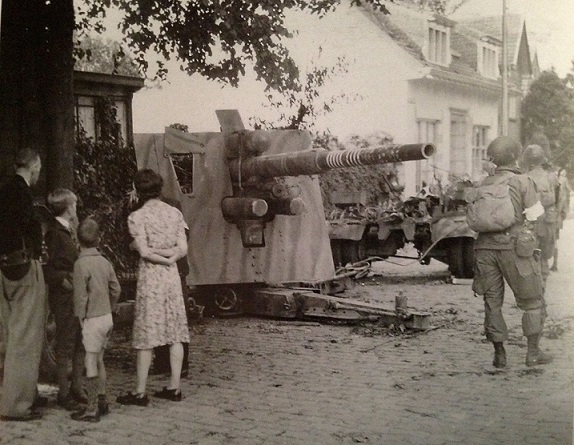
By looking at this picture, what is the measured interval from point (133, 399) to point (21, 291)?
A: 0.70 meters

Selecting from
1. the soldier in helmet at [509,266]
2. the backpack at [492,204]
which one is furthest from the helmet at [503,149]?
the backpack at [492,204]

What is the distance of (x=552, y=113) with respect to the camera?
3.86 m

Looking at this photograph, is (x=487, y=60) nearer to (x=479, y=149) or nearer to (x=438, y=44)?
(x=438, y=44)

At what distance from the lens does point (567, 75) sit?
382 centimetres

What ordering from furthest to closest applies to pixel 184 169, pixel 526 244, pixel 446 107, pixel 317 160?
pixel 184 169 → pixel 317 160 → pixel 526 244 → pixel 446 107

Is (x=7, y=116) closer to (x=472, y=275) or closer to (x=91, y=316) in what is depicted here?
(x=91, y=316)

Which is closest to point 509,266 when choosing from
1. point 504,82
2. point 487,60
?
point 504,82

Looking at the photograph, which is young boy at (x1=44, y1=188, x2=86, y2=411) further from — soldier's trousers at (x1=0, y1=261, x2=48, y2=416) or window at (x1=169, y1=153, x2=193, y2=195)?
window at (x1=169, y1=153, x2=193, y2=195)

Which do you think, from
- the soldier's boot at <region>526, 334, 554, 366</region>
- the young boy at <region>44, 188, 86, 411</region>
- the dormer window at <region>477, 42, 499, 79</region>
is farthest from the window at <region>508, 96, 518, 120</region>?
the young boy at <region>44, 188, 86, 411</region>

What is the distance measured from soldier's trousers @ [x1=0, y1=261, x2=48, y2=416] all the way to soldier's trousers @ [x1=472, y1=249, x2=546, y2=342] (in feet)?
7.01

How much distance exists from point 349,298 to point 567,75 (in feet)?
8.55

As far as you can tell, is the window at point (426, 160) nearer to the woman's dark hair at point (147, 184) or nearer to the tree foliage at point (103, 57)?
the woman's dark hair at point (147, 184)

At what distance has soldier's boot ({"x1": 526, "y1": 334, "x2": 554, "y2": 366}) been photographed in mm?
3959

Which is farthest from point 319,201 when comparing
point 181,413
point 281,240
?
point 181,413
